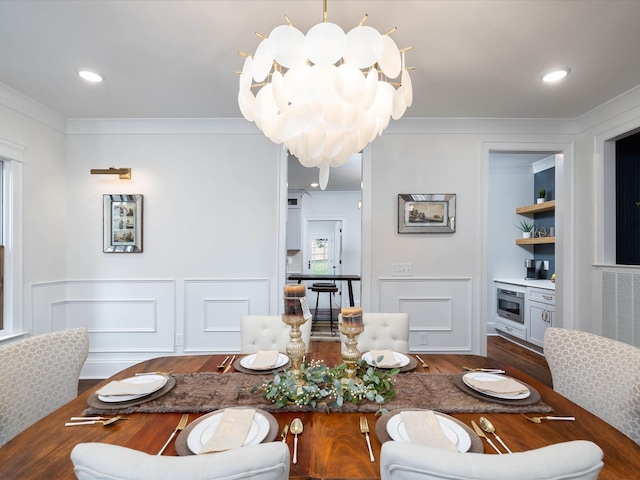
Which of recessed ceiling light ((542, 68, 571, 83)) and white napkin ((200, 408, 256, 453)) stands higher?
recessed ceiling light ((542, 68, 571, 83))

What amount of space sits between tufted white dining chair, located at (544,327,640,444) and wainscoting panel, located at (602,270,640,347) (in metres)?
1.76

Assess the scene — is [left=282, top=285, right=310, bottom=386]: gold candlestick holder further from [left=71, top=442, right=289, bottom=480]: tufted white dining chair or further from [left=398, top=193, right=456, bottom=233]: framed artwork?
[left=398, top=193, right=456, bottom=233]: framed artwork

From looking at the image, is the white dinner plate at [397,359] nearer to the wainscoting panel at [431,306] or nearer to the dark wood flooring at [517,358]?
the wainscoting panel at [431,306]

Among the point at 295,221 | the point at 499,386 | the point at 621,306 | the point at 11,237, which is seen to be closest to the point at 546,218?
the point at 621,306

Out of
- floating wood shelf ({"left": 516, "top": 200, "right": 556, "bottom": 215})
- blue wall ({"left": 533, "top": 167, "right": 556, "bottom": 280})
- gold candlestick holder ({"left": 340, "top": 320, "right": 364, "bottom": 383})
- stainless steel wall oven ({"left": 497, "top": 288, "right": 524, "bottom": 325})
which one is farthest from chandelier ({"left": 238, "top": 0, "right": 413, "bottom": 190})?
blue wall ({"left": 533, "top": 167, "right": 556, "bottom": 280})

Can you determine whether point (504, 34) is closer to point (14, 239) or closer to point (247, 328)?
point (247, 328)

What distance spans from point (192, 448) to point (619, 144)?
4004 mm

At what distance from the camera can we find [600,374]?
4.40ft

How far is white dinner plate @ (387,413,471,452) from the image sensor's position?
36.1 inches

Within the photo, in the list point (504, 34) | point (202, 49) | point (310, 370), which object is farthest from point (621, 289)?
point (202, 49)

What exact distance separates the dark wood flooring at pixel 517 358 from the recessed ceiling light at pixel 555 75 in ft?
8.86

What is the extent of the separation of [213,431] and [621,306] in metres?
3.35

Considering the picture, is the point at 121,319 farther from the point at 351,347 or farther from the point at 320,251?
the point at 320,251

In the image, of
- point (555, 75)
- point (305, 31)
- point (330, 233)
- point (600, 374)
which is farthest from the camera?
point (330, 233)
